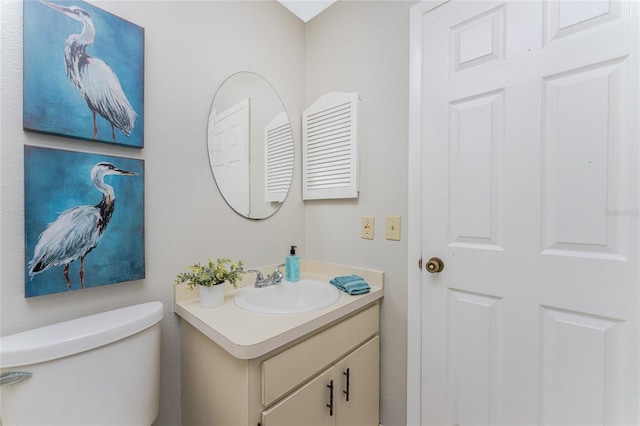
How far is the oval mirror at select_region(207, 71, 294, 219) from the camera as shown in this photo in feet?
4.10

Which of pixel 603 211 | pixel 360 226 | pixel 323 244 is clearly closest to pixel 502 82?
pixel 603 211

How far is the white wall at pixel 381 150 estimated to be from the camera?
126cm

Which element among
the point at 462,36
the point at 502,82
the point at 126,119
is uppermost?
the point at 462,36

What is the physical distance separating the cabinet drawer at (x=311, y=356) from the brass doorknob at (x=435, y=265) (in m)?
0.35

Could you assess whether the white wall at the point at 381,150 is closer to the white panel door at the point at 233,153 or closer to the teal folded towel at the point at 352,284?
the teal folded towel at the point at 352,284

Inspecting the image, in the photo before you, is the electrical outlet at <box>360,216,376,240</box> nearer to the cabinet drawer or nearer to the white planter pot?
the cabinet drawer

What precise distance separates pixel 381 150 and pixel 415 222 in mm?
394

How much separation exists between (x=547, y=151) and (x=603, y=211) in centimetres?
24

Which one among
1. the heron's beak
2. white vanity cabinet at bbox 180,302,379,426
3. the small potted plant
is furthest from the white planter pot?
the heron's beak

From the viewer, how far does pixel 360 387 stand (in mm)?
1191

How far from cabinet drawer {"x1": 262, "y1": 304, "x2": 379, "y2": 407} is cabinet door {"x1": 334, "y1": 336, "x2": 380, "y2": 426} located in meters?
0.06

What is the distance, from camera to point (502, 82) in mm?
982

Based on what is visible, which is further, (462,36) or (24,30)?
(462,36)

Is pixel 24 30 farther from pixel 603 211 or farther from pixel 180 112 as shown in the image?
pixel 603 211
